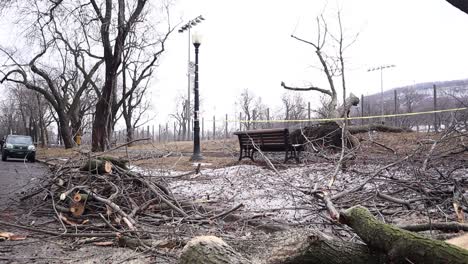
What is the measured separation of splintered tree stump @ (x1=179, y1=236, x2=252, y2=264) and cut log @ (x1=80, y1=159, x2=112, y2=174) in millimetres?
3773

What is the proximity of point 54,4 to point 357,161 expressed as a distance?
18604 millimetres

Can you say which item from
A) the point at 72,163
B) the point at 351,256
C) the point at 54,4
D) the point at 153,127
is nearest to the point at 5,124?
the point at 153,127

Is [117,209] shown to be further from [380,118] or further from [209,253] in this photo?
[380,118]

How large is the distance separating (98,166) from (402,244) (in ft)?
16.0

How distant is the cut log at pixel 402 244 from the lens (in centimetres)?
261

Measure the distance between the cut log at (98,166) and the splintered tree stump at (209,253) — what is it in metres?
3.77

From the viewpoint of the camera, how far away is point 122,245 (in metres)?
4.58

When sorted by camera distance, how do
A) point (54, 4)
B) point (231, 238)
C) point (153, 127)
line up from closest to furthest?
point (231, 238)
point (54, 4)
point (153, 127)

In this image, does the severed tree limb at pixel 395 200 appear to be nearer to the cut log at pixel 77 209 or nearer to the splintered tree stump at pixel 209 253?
the splintered tree stump at pixel 209 253

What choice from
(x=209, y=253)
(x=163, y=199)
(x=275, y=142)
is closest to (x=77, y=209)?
(x=163, y=199)

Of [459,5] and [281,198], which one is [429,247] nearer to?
[281,198]

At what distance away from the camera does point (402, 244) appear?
279 centimetres

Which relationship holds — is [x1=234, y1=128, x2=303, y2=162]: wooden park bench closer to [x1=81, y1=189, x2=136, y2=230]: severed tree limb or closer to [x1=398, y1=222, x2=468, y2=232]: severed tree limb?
[x1=81, y1=189, x2=136, y2=230]: severed tree limb

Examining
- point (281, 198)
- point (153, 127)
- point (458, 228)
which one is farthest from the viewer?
point (153, 127)
